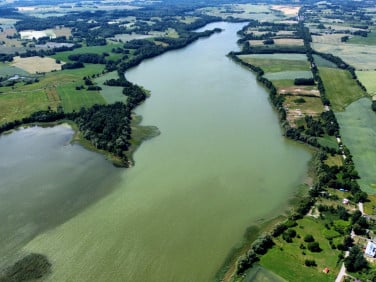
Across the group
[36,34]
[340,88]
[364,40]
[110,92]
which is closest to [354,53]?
[364,40]

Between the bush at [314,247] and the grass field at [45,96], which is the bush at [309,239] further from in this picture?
the grass field at [45,96]

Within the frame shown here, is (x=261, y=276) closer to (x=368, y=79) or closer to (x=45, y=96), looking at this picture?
(x=45, y=96)

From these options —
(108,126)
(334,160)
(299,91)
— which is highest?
(108,126)

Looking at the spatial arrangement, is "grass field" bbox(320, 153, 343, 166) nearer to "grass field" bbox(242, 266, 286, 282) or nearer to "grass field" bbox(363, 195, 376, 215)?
"grass field" bbox(363, 195, 376, 215)

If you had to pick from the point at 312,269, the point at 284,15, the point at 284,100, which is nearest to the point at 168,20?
the point at 284,15

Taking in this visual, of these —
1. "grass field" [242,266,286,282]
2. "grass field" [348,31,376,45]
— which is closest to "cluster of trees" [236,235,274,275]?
"grass field" [242,266,286,282]

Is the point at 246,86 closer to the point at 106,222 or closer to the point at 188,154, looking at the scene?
the point at 188,154
